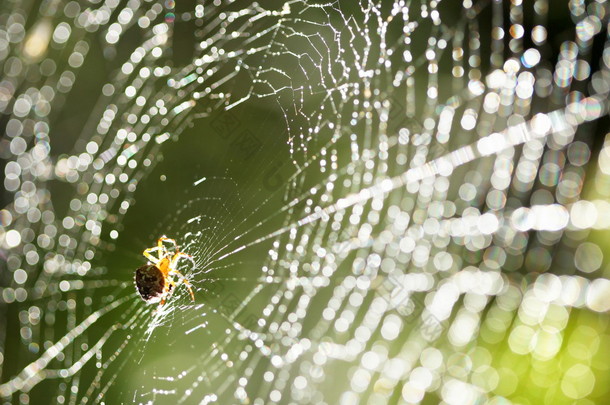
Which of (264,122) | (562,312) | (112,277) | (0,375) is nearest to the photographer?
(264,122)

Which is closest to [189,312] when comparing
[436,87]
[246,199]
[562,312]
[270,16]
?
[246,199]

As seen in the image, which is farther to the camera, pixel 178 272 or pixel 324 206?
pixel 324 206

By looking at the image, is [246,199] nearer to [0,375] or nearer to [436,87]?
[436,87]

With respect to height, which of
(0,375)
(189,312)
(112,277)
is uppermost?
(189,312)

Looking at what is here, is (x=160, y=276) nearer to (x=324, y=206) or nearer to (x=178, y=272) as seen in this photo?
(x=178, y=272)

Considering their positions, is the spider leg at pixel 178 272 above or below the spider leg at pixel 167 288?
above

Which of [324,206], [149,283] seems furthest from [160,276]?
[324,206]
